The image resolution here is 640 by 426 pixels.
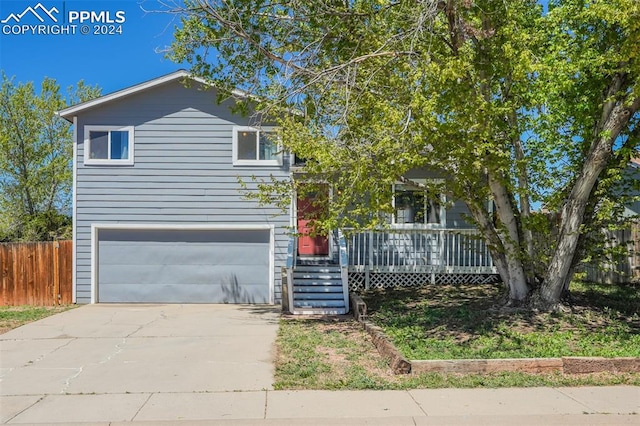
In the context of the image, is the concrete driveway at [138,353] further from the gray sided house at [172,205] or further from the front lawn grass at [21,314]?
the gray sided house at [172,205]

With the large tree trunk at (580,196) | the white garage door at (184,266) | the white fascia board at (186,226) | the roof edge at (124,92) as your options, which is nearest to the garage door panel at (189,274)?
the white garage door at (184,266)

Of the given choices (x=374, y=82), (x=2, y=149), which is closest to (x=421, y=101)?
(x=374, y=82)

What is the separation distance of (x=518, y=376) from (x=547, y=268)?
13.9ft

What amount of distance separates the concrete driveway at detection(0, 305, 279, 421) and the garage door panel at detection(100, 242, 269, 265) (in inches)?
79.5

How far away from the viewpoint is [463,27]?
9.16 m

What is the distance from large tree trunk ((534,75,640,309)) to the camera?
8.98 m

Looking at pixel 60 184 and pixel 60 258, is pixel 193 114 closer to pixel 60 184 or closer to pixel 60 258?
pixel 60 258

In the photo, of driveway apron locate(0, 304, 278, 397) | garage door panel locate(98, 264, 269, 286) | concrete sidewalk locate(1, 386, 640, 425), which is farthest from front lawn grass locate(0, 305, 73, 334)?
concrete sidewalk locate(1, 386, 640, 425)

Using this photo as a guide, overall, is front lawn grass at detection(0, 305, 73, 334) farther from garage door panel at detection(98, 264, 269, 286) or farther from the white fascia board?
the white fascia board

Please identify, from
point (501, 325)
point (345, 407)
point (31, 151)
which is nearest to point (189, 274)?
point (501, 325)

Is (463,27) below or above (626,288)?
above

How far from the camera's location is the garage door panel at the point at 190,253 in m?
14.3

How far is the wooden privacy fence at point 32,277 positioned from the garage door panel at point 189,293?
1.21m

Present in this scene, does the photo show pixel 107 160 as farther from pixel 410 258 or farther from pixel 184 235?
pixel 410 258
